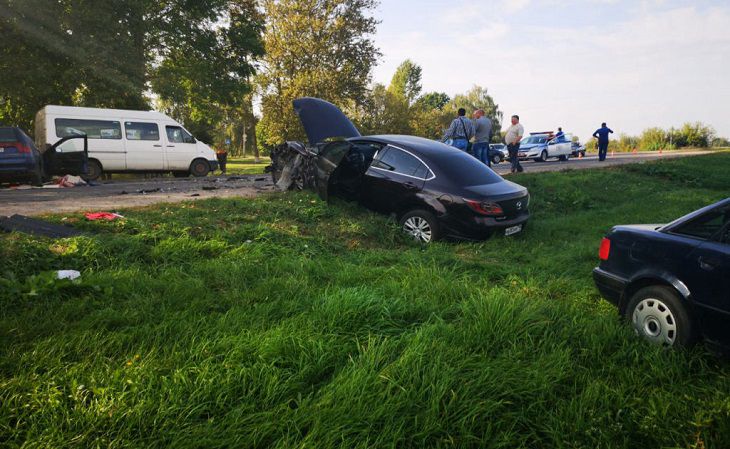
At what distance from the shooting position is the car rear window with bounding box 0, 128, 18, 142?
10312mm

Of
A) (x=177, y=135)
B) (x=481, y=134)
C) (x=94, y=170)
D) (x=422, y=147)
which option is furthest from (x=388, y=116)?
(x=422, y=147)

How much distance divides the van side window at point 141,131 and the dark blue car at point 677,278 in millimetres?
15812

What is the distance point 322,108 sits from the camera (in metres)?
9.91

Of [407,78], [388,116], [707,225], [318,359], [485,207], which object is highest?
[407,78]

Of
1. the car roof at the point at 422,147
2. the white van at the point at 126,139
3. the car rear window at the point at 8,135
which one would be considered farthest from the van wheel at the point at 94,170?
the car roof at the point at 422,147

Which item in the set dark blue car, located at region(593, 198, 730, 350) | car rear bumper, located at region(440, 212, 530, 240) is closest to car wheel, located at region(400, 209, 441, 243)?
car rear bumper, located at region(440, 212, 530, 240)

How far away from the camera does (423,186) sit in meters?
6.65

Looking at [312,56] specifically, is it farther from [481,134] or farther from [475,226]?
[475,226]

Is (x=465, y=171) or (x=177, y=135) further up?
(x=177, y=135)

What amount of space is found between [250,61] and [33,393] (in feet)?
83.7

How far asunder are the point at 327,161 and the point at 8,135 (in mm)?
8309

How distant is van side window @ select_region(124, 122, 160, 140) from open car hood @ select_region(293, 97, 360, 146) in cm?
841

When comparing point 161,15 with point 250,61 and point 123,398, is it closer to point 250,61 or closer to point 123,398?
point 250,61

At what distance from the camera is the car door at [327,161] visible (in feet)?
24.7
